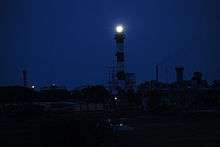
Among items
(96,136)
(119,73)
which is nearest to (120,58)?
(119,73)

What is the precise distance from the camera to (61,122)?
25.5 meters

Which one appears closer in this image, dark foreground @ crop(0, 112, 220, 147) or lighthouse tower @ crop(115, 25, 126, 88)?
dark foreground @ crop(0, 112, 220, 147)

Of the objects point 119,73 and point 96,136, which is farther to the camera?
point 119,73

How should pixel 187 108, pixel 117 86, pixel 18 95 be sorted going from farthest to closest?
1. pixel 18 95
2. pixel 117 86
3. pixel 187 108

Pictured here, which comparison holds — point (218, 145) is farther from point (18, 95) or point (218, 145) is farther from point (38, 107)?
point (18, 95)

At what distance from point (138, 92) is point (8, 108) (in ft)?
85.2

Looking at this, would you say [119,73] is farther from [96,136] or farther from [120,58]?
[96,136]

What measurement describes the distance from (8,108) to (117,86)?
20.0 m

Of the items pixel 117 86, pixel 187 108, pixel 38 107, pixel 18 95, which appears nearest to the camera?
pixel 38 107

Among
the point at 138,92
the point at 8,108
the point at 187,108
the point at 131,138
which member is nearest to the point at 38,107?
the point at 8,108

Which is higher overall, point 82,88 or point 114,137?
point 82,88

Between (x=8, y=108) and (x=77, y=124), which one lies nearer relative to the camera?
(x=77, y=124)

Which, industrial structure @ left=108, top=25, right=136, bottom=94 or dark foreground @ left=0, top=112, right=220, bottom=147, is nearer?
dark foreground @ left=0, top=112, right=220, bottom=147

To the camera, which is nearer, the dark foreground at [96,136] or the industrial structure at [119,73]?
the dark foreground at [96,136]
